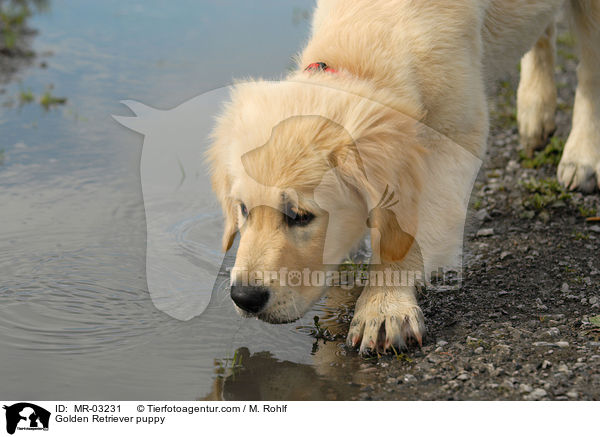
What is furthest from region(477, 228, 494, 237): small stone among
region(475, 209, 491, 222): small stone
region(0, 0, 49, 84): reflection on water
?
region(0, 0, 49, 84): reflection on water

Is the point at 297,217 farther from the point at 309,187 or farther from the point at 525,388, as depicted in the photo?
the point at 525,388

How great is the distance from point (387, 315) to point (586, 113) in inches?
110

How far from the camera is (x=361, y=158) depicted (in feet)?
11.0

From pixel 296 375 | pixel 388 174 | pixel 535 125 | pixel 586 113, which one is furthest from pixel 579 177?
pixel 296 375

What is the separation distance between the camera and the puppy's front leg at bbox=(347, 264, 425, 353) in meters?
3.47

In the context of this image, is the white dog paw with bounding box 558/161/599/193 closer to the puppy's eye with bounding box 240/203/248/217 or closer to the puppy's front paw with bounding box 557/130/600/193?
the puppy's front paw with bounding box 557/130/600/193

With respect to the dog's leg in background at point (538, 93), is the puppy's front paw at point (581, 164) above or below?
below

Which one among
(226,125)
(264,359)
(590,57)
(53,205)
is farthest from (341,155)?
(590,57)

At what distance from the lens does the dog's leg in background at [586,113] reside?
5.32m

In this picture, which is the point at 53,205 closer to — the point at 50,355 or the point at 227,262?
the point at 227,262

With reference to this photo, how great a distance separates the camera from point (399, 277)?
3668mm

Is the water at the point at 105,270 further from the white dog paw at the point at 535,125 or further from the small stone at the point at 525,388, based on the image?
the white dog paw at the point at 535,125

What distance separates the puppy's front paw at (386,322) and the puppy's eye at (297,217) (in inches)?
21.4
